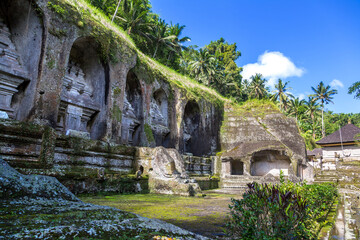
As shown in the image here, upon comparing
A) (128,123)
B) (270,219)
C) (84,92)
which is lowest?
(270,219)

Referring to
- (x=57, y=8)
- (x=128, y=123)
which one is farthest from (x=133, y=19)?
(x=57, y=8)

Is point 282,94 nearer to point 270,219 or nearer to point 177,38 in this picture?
point 177,38

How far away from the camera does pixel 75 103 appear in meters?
12.0

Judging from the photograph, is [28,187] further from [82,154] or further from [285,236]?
[82,154]

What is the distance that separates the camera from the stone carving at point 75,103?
11.7 meters

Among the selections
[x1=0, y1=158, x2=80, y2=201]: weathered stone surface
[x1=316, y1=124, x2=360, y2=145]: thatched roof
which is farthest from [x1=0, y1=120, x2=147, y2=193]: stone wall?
[x1=316, y1=124, x2=360, y2=145]: thatched roof

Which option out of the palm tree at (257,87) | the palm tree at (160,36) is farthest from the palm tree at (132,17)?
the palm tree at (257,87)

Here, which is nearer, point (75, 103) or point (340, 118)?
point (75, 103)

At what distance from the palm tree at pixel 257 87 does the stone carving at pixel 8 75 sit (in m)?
44.0

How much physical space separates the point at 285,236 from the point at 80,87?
11989mm

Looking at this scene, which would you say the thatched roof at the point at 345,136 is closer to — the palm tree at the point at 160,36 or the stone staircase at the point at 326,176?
the stone staircase at the point at 326,176

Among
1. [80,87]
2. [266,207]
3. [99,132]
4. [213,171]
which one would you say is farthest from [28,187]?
[213,171]

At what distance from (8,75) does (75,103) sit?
120 inches

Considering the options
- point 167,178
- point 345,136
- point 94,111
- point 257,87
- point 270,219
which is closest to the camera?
point 270,219
